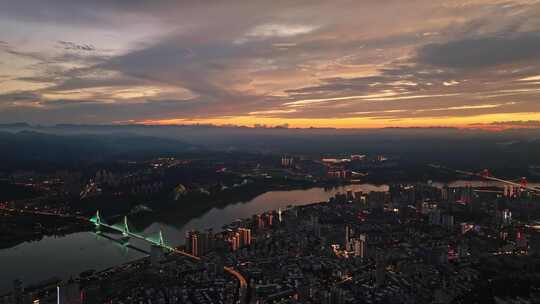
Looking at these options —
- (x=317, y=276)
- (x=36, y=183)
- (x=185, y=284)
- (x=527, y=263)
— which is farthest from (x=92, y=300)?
(x=36, y=183)

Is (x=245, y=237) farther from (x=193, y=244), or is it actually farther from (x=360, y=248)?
(x=360, y=248)

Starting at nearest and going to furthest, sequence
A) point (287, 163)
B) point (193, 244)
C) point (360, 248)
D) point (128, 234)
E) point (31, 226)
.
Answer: point (360, 248) < point (193, 244) < point (128, 234) < point (31, 226) < point (287, 163)

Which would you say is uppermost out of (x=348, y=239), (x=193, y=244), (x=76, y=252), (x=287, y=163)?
(x=287, y=163)

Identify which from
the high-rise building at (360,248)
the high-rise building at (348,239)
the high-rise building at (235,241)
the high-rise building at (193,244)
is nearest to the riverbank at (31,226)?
the high-rise building at (193,244)

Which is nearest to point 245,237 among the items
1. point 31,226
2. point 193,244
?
point 193,244

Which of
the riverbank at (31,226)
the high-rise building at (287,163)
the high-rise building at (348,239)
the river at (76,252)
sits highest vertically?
the high-rise building at (287,163)

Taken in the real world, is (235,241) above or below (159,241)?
above

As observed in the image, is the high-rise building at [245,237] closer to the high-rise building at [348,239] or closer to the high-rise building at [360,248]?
the high-rise building at [348,239]

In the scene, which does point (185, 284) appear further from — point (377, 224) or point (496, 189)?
point (496, 189)
